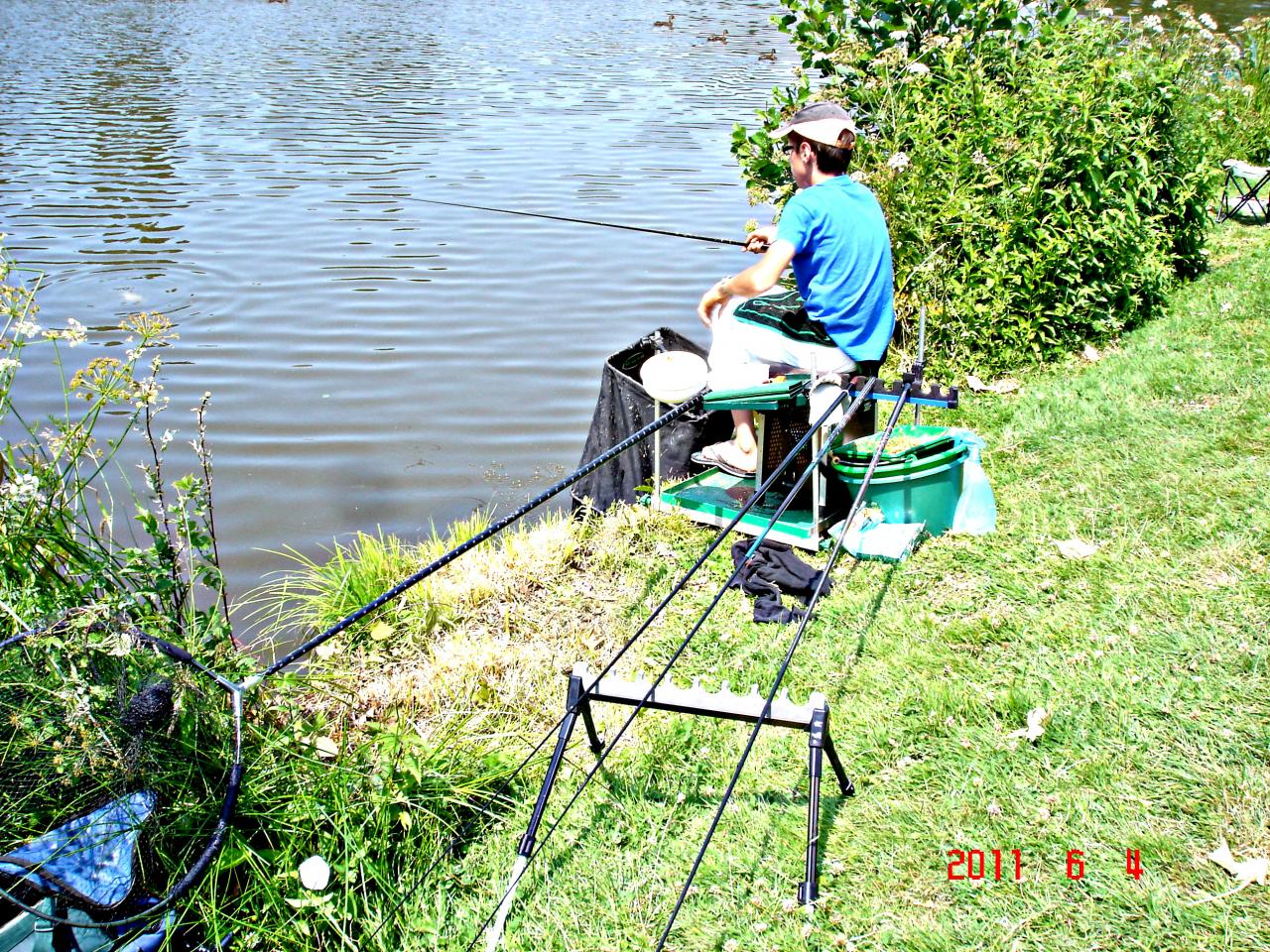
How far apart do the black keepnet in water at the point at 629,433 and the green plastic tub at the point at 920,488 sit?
1159 millimetres

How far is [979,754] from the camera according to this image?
3.43m

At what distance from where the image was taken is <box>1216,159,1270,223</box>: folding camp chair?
31.2 feet

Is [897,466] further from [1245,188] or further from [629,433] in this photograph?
[1245,188]

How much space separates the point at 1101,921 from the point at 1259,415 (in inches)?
136

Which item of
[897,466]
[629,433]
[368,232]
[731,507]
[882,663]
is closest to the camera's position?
[882,663]

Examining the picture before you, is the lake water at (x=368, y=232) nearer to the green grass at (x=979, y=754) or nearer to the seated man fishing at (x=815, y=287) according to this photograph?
the seated man fishing at (x=815, y=287)

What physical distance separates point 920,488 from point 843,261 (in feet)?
3.33

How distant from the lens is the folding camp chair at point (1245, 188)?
952 cm

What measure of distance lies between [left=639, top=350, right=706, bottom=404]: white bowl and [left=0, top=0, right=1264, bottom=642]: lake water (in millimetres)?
2034

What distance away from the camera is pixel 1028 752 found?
134 inches

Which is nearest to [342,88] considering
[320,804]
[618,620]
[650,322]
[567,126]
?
[567,126]
